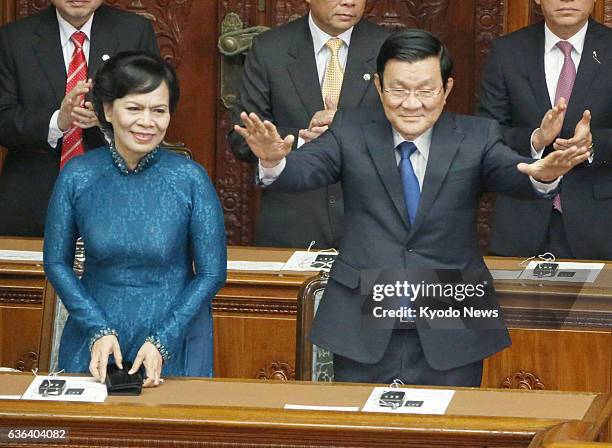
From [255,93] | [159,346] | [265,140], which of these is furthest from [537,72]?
[159,346]

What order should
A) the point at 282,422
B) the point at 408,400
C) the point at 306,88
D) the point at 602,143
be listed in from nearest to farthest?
the point at 282,422 → the point at 408,400 → the point at 602,143 → the point at 306,88

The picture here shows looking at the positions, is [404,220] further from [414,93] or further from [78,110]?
[78,110]

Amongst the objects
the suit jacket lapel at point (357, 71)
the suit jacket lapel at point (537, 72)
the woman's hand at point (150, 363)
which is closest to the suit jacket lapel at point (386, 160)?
the woman's hand at point (150, 363)

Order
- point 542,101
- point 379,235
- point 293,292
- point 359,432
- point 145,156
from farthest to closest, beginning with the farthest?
point 542,101, point 293,292, point 145,156, point 379,235, point 359,432

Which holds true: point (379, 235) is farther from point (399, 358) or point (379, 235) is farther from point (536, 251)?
point (536, 251)

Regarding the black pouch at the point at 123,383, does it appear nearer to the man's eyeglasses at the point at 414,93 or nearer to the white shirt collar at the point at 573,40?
the man's eyeglasses at the point at 414,93

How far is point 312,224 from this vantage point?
511 centimetres

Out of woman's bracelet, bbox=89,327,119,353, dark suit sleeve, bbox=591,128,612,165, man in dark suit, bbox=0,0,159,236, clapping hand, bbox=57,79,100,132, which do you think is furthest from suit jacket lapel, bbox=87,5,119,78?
woman's bracelet, bbox=89,327,119,353

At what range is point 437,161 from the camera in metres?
3.44

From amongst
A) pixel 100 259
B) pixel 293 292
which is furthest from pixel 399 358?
pixel 293 292

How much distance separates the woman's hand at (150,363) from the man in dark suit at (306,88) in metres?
1.65

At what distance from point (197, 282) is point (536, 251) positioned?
5.82 feet

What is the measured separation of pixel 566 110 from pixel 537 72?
0.17 meters

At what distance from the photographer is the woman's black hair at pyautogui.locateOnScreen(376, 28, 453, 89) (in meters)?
3.45
